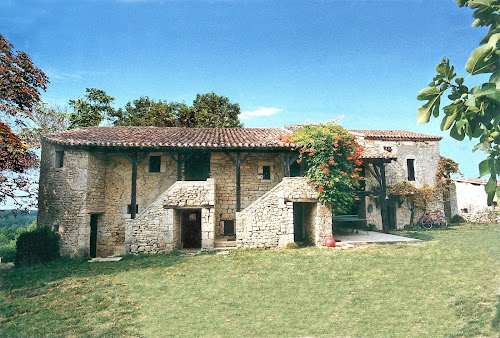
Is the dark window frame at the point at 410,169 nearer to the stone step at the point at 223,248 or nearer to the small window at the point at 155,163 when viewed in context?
the stone step at the point at 223,248

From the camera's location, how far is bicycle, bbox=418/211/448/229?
53.2 feet

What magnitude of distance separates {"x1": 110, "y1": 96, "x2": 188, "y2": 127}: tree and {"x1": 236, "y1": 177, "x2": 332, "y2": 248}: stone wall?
1435 centimetres

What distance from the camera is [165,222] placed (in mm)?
10781

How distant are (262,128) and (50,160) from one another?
10863mm

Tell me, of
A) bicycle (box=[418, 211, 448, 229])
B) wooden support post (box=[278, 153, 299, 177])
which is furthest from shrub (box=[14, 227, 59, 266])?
bicycle (box=[418, 211, 448, 229])

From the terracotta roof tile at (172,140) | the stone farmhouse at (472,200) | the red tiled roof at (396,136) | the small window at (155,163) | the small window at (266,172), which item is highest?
the red tiled roof at (396,136)

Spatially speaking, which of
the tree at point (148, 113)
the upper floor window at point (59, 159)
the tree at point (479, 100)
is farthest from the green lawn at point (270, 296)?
the tree at point (148, 113)

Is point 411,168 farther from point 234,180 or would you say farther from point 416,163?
point 234,180

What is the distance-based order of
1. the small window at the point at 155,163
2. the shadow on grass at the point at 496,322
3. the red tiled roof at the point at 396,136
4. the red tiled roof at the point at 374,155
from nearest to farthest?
the shadow on grass at the point at 496,322, the red tiled roof at the point at 374,155, the small window at the point at 155,163, the red tiled roof at the point at 396,136

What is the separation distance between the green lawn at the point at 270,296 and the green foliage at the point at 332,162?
2.43 meters

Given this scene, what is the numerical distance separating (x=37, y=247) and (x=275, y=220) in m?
9.51

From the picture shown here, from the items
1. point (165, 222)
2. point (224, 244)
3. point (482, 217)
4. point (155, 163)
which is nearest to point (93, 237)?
point (165, 222)

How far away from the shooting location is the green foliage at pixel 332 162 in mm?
10758

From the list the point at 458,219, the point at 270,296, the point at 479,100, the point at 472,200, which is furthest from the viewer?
the point at 458,219
